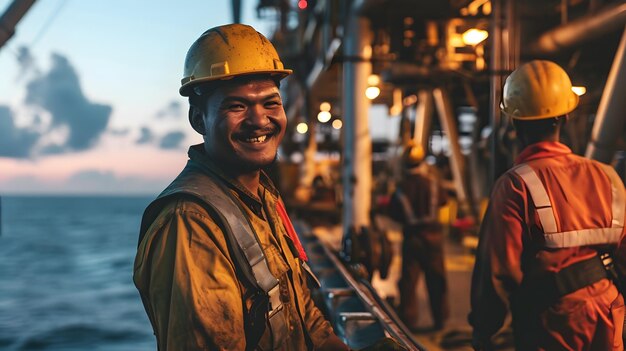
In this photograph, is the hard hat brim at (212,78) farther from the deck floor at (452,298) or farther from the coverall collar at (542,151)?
the deck floor at (452,298)

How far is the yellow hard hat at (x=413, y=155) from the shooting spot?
6.99 meters

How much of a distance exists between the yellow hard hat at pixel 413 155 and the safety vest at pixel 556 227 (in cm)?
403

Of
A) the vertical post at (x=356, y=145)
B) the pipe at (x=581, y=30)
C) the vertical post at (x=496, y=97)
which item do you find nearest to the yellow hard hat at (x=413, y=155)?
the vertical post at (x=496, y=97)

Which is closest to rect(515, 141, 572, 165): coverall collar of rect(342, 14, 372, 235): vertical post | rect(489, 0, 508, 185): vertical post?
rect(489, 0, 508, 185): vertical post

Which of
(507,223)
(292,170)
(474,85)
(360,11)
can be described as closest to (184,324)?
(507,223)

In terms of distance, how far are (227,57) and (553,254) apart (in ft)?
6.13

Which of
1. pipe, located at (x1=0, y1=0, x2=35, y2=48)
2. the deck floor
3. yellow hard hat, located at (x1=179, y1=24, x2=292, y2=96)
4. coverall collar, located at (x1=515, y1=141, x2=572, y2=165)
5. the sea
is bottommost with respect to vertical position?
the sea

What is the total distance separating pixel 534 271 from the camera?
Result: 294 cm

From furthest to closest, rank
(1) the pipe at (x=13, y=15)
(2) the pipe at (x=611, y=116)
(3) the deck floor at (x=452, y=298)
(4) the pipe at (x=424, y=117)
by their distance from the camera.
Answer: (4) the pipe at (x=424, y=117)
(3) the deck floor at (x=452, y=298)
(2) the pipe at (x=611, y=116)
(1) the pipe at (x=13, y=15)

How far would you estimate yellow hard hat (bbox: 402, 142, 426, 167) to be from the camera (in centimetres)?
699

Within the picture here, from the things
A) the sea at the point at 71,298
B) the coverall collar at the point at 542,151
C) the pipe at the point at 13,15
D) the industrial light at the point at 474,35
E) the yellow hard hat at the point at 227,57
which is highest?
the industrial light at the point at 474,35

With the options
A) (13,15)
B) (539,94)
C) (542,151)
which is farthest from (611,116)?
(13,15)

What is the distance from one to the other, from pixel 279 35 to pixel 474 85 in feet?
46.5

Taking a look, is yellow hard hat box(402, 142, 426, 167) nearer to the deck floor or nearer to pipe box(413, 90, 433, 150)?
the deck floor
